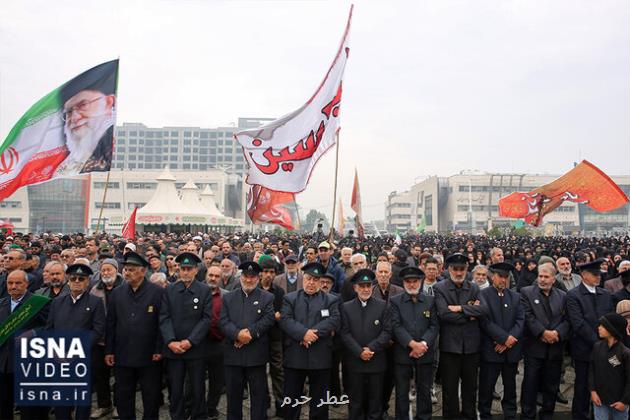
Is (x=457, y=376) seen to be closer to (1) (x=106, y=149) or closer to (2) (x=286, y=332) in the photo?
(2) (x=286, y=332)

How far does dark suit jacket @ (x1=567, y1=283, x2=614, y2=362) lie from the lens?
5.33 m

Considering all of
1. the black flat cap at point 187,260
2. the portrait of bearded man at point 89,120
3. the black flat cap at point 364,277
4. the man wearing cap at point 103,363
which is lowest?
the man wearing cap at point 103,363

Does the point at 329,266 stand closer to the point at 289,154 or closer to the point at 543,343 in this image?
the point at 289,154

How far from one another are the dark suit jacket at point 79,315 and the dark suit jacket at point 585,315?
519 cm

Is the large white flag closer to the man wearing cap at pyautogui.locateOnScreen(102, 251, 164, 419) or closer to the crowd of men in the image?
the crowd of men

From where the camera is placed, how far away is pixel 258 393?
16.7ft

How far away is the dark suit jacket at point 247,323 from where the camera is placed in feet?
16.6

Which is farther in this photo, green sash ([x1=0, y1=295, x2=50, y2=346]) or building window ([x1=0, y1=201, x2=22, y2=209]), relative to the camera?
building window ([x1=0, y1=201, x2=22, y2=209])

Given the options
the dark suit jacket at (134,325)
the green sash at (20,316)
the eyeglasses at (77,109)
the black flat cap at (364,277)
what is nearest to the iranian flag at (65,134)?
the eyeglasses at (77,109)

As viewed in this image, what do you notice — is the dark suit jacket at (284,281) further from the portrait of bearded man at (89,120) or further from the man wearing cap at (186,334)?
the portrait of bearded man at (89,120)

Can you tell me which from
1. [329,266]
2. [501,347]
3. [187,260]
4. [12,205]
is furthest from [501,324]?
[12,205]

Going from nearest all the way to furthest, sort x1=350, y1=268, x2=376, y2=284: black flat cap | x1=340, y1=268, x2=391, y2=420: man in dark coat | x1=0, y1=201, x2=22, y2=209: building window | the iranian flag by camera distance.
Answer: x1=340, y1=268, x2=391, y2=420: man in dark coat, x1=350, y1=268, x2=376, y2=284: black flat cap, the iranian flag, x1=0, y1=201, x2=22, y2=209: building window

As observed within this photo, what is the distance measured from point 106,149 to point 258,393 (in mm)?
8079

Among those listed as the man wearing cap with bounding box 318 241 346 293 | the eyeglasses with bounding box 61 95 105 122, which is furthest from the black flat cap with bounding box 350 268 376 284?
the eyeglasses with bounding box 61 95 105 122
